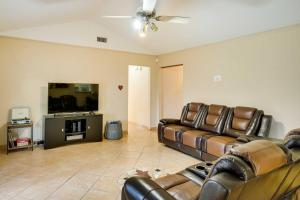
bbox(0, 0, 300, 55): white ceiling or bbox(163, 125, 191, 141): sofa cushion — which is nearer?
bbox(0, 0, 300, 55): white ceiling

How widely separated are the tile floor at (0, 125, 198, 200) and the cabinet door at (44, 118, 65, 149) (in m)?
0.17

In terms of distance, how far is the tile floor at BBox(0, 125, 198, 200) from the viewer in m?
2.58

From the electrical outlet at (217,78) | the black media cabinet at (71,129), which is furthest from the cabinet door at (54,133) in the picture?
the electrical outlet at (217,78)

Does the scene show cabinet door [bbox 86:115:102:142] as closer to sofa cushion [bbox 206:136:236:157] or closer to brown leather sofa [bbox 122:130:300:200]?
sofa cushion [bbox 206:136:236:157]

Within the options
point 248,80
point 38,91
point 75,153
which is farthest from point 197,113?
point 38,91

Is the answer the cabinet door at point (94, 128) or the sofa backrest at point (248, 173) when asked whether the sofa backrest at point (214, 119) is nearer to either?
the cabinet door at point (94, 128)

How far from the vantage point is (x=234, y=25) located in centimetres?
368

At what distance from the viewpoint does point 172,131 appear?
4.30m

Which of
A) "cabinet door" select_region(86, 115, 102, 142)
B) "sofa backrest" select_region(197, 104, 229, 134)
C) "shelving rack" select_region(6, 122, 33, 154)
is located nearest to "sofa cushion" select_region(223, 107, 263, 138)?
"sofa backrest" select_region(197, 104, 229, 134)

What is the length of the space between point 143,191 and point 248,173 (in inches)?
27.6

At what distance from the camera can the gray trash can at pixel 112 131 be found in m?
5.23

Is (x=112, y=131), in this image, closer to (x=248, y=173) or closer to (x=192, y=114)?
(x=192, y=114)

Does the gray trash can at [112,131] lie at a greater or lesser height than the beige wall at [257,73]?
lesser

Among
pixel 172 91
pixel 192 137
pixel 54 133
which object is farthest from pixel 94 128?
pixel 172 91
